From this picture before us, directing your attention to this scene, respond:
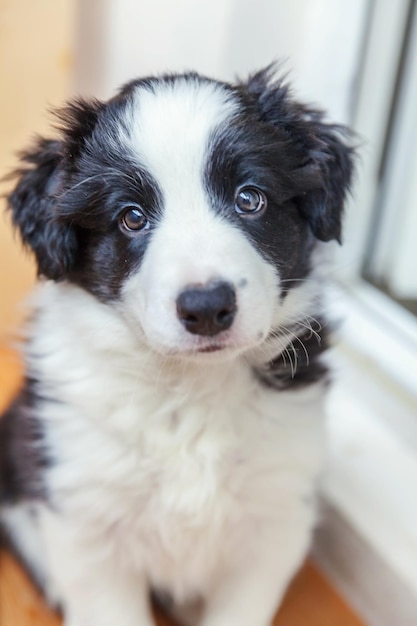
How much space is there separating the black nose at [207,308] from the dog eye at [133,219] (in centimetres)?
19

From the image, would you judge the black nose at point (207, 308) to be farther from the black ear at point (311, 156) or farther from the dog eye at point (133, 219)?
the black ear at point (311, 156)

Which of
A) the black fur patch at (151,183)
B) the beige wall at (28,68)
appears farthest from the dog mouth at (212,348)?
the beige wall at (28,68)

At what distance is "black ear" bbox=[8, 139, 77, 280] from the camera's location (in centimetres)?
143

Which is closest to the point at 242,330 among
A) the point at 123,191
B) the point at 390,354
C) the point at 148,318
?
the point at 148,318

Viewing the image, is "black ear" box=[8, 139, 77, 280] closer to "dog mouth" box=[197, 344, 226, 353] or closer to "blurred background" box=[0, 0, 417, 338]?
"dog mouth" box=[197, 344, 226, 353]

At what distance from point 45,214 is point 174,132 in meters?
0.27

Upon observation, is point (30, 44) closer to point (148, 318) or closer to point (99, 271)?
point (99, 271)

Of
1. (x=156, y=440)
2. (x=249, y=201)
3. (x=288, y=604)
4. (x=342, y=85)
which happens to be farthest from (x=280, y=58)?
(x=288, y=604)

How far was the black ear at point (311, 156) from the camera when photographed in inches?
57.2

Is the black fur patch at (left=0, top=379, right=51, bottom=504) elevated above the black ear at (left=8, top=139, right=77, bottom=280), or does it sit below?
below

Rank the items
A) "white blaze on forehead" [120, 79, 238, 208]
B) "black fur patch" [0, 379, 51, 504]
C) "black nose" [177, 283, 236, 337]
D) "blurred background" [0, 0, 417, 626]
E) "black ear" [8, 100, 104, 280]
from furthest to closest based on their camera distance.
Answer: "blurred background" [0, 0, 417, 626], "black fur patch" [0, 379, 51, 504], "black ear" [8, 100, 104, 280], "white blaze on forehead" [120, 79, 238, 208], "black nose" [177, 283, 236, 337]

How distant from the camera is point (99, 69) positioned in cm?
226

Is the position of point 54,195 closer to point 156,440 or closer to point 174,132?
point 174,132

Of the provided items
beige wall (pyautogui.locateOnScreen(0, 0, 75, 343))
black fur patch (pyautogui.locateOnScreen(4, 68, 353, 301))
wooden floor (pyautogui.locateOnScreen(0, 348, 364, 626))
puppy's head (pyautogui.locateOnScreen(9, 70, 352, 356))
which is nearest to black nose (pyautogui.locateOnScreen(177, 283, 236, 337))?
puppy's head (pyautogui.locateOnScreen(9, 70, 352, 356))
